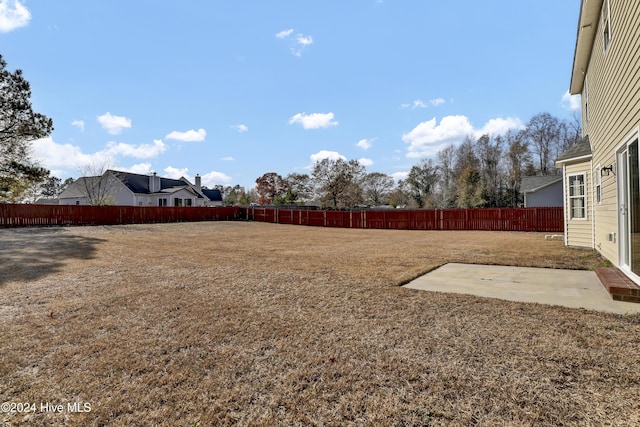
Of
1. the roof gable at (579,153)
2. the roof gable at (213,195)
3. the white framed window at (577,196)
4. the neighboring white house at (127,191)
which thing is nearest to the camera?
the roof gable at (579,153)

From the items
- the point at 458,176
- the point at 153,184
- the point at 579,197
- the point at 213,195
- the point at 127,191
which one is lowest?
the point at 579,197

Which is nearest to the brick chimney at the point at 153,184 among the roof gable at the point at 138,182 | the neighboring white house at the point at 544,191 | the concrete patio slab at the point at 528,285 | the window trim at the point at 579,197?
the roof gable at the point at 138,182

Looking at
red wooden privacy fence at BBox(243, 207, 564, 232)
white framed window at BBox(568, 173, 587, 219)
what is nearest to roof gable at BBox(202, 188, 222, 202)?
red wooden privacy fence at BBox(243, 207, 564, 232)

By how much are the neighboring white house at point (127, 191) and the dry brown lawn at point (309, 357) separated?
3035 centimetres

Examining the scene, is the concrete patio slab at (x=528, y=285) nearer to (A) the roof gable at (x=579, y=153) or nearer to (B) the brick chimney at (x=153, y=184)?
(A) the roof gable at (x=579, y=153)

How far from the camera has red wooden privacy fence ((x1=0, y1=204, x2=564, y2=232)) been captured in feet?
55.1

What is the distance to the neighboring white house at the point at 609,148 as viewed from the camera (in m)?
4.09

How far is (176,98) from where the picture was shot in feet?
48.1

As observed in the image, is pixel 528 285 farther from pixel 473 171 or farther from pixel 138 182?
pixel 138 182

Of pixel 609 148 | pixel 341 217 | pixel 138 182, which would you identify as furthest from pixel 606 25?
pixel 138 182

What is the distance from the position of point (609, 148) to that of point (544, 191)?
20629 mm

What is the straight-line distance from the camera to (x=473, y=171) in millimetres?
34906

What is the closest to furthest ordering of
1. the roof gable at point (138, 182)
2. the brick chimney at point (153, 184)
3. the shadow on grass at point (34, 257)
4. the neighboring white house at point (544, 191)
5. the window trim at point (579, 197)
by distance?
the shadow on grass at point (34, 257)
the window trim at point (579, 197)
the neighboring white house at point (544, 191)
the roof gable at point (138, 182)
the brick chimney at point (153, 184)

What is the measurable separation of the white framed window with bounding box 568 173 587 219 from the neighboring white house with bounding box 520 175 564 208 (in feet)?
53.5
